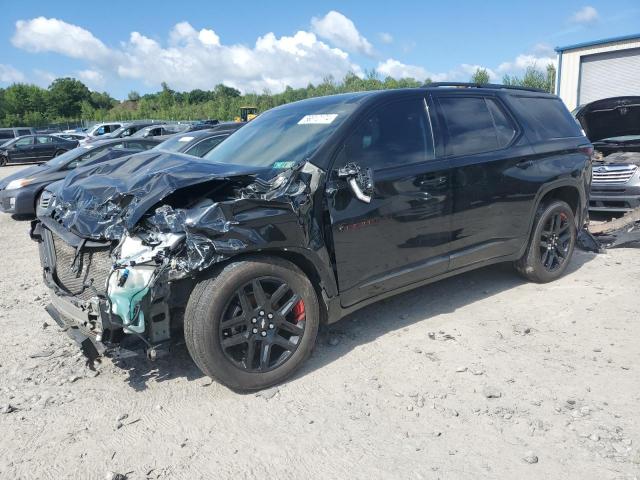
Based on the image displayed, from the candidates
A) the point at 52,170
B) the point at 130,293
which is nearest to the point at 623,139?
the point at 130,293

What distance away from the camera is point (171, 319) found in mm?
3135

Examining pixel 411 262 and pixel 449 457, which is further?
pixel 411 262

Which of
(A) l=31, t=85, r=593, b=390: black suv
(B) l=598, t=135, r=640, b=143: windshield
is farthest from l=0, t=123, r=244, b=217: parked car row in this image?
(B) l=598, t=135, r=640, b=143: windshield

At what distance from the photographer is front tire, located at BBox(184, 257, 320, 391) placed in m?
3.02

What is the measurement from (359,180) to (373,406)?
1.48 metres

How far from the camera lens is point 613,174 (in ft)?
24.1

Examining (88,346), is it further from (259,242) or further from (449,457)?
(449,457)

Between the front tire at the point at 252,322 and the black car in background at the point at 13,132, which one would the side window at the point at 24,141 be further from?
the front tire at the point at 252,322

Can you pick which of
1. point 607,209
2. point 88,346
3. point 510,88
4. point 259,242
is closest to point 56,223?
point 88,346

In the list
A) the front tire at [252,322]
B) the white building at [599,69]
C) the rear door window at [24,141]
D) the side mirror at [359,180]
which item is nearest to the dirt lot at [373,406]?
the front tire at [252,322]

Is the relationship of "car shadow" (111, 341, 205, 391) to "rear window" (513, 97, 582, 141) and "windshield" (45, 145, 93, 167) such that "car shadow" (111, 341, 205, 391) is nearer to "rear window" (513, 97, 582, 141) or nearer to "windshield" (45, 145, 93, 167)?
"rear window" (513, 97, 582, 141)

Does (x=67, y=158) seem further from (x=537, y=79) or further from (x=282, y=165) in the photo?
(x=537, y=79)

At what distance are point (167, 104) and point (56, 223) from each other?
75327 mm

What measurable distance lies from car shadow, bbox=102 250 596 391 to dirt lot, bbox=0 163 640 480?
0.07ft
